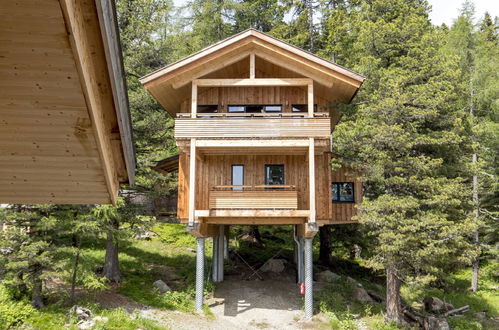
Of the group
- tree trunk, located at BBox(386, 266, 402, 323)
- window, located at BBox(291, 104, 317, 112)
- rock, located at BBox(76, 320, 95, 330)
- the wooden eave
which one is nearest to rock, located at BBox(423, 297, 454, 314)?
tree trunk, located at BBox(386, 266, 402, 323)

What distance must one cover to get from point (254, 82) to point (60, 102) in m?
14.3

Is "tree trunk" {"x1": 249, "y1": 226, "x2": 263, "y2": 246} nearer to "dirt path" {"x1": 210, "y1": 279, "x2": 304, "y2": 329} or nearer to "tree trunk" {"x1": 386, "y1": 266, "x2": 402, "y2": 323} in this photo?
"dirt path" {"x1": 210, "y1": 279, "x2": 304, "y2": 329}

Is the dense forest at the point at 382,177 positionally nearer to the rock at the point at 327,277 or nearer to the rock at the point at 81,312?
the rock at the point at 81,312

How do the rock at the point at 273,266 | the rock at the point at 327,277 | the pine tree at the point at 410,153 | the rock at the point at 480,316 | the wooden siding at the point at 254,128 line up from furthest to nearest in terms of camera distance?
the rock at the point at 273,266 < the rock at the point at 327,277 < the rock at the point at 480,316 < the wooden siding at the point at 254,128 < the pine tree at the point at 410,153

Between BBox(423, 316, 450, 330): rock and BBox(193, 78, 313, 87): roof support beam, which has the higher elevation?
BBox(193, 78, 313, 87): roof support beam

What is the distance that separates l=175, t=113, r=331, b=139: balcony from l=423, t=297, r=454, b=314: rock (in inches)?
404

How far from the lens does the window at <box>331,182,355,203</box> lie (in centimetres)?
2025

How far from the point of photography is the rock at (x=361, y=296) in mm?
19244

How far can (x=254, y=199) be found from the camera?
17031 millimetres

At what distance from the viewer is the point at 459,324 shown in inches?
690

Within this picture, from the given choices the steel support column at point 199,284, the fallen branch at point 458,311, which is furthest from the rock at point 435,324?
the steel support column at point 199,284

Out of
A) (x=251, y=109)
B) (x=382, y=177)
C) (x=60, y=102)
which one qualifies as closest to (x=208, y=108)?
(x=251, y=109)

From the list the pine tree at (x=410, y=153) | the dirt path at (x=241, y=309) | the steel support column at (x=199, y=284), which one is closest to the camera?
the dirt path at (x=241, y=309)

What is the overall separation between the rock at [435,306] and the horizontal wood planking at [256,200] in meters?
8.93
